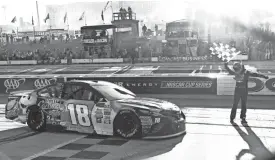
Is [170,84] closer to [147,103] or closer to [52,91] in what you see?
[52,91]

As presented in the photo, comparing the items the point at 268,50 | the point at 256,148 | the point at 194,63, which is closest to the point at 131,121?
the point at 256,148

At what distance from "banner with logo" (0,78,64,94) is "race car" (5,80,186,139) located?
24.2ft

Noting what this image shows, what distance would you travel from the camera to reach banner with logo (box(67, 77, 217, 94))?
1397 centimetres

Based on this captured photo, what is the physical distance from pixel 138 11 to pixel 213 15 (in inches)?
2668

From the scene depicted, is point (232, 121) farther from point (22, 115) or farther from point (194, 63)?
point (194, 63)

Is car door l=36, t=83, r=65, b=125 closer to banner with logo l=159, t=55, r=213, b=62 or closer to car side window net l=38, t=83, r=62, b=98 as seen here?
car side window net l=38, t=83, r=62, b=98

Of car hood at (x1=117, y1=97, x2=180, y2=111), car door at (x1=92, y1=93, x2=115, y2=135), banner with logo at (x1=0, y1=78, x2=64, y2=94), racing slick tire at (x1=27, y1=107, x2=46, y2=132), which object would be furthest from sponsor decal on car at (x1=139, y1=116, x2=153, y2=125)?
banner with logo at (x1=0, y1=78, x2=64, y2=94)

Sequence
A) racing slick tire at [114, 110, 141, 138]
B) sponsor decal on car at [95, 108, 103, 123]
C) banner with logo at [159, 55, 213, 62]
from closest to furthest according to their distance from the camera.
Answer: racing slick tire at [114, 110, 141, 138]
sponsor decal on car at [95, 108, 103, 123]
banner with logo at [159, 55, 213, 62]

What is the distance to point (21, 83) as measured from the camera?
54.2 ft

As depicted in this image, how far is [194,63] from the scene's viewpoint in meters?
30.6

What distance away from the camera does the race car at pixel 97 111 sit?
717 centimetres

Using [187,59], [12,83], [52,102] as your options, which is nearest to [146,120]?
[52,102]

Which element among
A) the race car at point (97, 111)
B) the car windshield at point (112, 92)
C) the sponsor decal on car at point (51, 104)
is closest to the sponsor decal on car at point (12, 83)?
the race car at point (97, 111)

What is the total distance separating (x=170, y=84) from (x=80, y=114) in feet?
23.7
